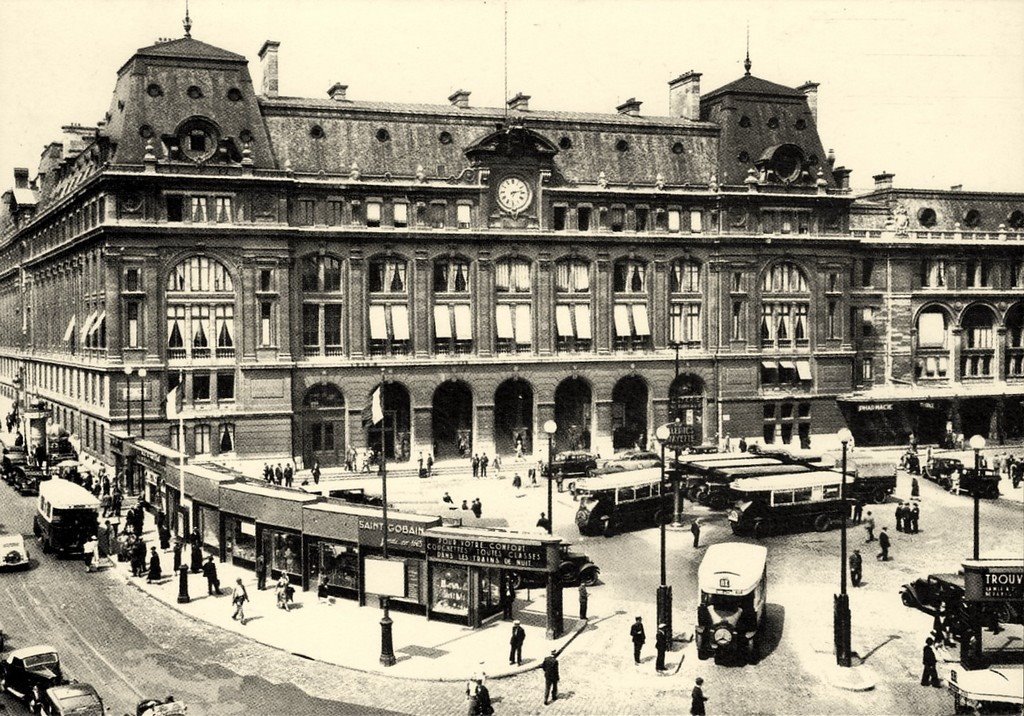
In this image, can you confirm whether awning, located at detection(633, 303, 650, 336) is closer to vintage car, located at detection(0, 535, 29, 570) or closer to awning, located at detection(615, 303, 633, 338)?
awning, located at detection(615, 303, 633, 338)

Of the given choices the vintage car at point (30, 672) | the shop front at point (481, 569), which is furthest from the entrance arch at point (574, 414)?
the vintage car at point (30, 672)

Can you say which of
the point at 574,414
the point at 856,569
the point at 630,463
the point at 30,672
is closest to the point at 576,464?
the point at 630,463

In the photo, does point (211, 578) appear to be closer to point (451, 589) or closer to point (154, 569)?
point (154, 569)

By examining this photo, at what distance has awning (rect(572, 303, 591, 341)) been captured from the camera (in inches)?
2876

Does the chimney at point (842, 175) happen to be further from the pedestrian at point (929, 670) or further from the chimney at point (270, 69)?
the pedestrian at point (929, 670)

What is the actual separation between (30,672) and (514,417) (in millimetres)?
47287

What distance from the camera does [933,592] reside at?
120ft

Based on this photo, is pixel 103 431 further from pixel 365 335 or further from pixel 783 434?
pixel 783 434

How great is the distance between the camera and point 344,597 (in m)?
37.9

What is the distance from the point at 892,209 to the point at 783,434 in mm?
21032

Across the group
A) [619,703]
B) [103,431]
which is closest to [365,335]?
[103,431]

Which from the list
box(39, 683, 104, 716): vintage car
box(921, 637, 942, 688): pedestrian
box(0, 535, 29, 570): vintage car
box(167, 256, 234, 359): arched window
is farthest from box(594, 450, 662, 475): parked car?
box(39, 683, 104, 716): vintage car

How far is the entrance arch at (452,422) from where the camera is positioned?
70.7 m

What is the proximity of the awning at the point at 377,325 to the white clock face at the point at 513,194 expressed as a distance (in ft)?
36.6
